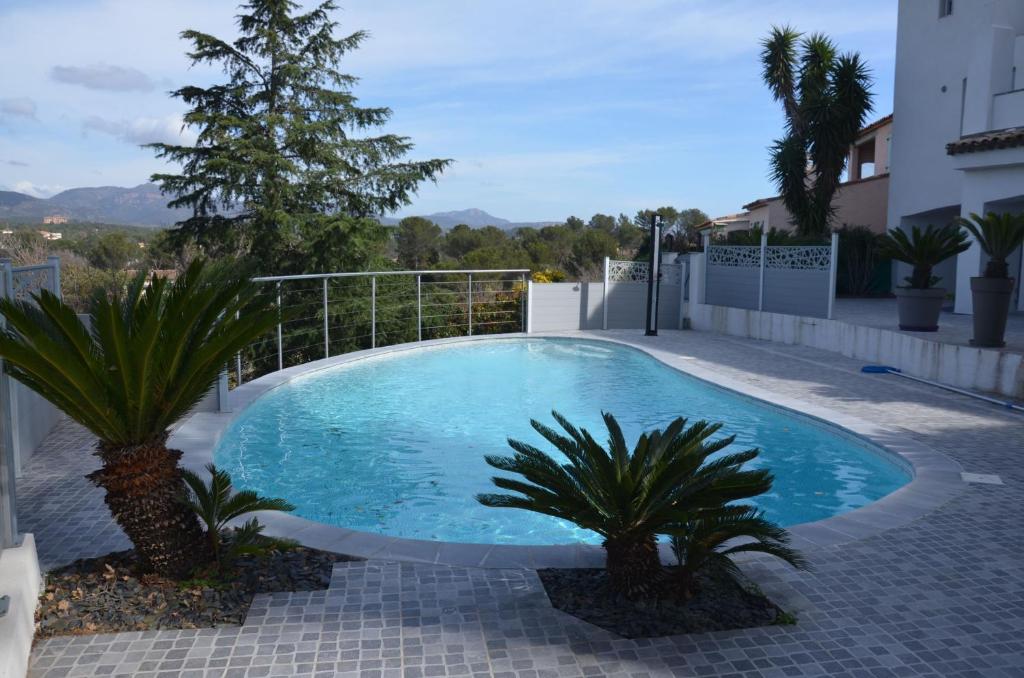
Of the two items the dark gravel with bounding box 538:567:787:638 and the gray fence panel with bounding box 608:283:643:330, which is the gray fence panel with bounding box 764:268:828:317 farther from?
the dark gravel with bounding box 538:567:787:638

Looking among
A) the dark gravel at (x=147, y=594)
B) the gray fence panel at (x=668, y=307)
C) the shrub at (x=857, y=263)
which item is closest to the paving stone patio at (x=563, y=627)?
the dark gravel at (x=147, y=594)

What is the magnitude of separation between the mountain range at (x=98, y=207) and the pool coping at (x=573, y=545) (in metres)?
34.3

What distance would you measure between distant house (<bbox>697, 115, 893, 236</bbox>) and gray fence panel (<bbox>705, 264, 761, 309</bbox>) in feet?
18.6

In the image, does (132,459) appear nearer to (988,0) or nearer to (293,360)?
(293,360)

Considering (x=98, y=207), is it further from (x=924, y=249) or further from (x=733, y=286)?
(x=924, y=249)

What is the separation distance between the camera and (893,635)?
339 centimetres

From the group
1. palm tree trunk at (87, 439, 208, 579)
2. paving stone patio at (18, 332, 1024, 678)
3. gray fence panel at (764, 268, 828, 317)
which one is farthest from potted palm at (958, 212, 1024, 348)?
palm tree trunk at (87, 439, 208, 579)

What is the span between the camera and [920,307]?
11766 millimetres

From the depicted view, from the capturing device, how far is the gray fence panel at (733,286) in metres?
15.5

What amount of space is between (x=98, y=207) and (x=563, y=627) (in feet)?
224

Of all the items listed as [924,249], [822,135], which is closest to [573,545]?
[924,249]

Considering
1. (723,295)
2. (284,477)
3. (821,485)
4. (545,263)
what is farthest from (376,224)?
(545,263)

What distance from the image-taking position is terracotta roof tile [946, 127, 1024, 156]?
1309cm

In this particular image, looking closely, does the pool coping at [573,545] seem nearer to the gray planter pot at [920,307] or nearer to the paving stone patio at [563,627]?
the paving stone patio at [563,627]
